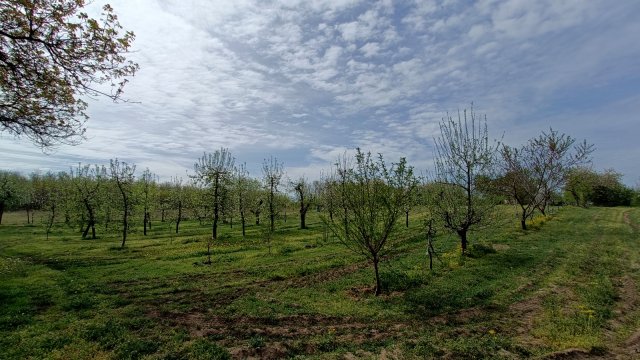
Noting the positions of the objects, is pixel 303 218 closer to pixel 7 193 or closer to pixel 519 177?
pixel 519 177

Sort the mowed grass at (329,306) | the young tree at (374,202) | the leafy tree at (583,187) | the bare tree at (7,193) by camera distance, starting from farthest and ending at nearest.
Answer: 1. the leafy tree at (583,187)
2. the bare tree at (7,193)
3. the young tree at (374,202)
4. the mowed grass at (329,306)

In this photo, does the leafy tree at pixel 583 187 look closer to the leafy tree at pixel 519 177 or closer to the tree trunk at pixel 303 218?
the leafy tree at pixel 519 177

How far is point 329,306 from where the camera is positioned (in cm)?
1235

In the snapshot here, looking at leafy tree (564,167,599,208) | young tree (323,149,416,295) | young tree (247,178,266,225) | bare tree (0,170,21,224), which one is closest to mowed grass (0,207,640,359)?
young tree (323,149,416,295)

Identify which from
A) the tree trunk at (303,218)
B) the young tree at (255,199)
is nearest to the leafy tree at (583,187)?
the tree trunk at (303,218)

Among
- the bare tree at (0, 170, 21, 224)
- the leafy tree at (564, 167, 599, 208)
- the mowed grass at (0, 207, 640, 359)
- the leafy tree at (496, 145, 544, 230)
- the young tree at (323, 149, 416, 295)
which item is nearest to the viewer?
the mowed grass at (0, 207, 640, 359)

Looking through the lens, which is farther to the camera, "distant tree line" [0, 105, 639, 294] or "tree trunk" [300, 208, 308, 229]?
"tree trunk" [300, 208, 308, 229]

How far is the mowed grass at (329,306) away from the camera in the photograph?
28.6 ft

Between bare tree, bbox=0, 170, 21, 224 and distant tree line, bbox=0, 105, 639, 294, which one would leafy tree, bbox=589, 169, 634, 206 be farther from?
bare tree, bbox=0, 170, 21, 224

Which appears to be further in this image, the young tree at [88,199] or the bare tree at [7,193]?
the bare tree at [7,193]

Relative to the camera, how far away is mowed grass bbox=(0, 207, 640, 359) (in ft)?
28.6

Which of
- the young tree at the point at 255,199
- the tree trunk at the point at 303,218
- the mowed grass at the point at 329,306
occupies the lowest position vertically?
the mowed grass at the point at 329,306

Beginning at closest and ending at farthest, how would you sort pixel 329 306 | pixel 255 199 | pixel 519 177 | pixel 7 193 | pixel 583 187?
pixel 329 306, pixel 519 177, pixel 255 199, pixel 7 193, pixel 583 187

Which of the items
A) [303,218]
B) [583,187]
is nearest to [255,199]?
[303,218]
